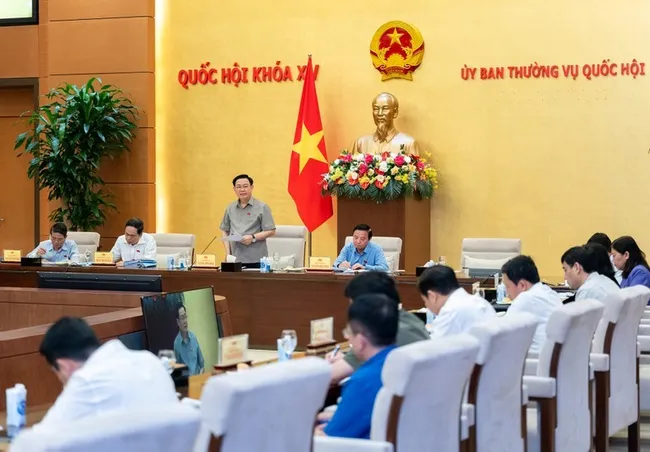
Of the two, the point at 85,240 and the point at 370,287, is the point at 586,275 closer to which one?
the point at 370,287

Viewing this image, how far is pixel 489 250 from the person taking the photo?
835 centimetres

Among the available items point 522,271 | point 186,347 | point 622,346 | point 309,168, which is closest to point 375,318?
point 186,347

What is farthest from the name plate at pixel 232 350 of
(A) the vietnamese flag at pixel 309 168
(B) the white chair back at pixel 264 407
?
(A) the vietnamese flag at pixel 309 168

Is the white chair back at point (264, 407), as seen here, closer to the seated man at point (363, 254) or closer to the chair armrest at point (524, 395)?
the chair armrest at point (524, 395)

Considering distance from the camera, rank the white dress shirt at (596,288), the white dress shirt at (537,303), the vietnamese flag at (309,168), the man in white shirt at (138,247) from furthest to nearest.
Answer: the vietnamese flag at (309,168) → the man in white shirt at (138,247) → the white dress shirt at (596,288) → the white dress shirt at (537,303)

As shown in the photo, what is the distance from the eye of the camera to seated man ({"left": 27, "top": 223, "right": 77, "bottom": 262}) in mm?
8656

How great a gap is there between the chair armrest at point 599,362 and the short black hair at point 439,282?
0.85m

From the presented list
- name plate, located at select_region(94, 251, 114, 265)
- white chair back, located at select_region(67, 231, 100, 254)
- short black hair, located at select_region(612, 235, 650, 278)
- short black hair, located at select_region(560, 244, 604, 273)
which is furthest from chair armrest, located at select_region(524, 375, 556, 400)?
white chair back, located at select_region(67, 231, 100, 254)

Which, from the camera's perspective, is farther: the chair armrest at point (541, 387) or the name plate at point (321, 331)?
the name plate at point (321, 331)

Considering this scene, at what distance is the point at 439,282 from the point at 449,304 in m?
0.11

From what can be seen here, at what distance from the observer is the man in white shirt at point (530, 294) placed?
181 inches

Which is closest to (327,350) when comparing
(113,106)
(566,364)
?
(566,364)

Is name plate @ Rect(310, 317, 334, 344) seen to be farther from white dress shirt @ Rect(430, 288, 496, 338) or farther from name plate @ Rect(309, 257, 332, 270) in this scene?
name plate @ Rect(309, 257, 332, 270)

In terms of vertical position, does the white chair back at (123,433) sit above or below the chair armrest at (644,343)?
above
